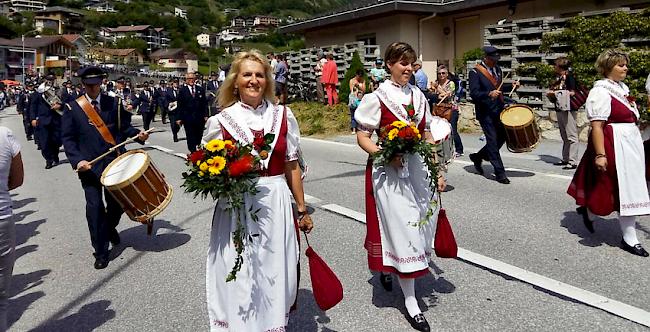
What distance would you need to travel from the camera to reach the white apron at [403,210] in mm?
3803

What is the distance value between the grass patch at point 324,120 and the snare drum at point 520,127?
8658mm

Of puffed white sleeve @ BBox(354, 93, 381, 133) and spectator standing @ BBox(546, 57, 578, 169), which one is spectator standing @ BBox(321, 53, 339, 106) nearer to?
spectator standing @ BBox(546, 57, 578, 169)

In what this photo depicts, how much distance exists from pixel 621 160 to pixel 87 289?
517 centimetres

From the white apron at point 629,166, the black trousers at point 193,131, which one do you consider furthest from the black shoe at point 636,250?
the black trousers at point 193,131

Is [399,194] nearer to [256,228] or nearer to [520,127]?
[256,228]

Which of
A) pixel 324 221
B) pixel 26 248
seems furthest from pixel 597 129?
pixel 26 248

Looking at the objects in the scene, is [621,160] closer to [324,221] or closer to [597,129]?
[597,129]

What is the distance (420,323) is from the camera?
3758 millimetres

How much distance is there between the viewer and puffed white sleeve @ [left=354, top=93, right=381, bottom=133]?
13.1 ft

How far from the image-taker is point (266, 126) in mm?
3176

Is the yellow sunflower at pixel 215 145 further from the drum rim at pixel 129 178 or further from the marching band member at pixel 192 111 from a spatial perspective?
the marching band member at pixel 192 111

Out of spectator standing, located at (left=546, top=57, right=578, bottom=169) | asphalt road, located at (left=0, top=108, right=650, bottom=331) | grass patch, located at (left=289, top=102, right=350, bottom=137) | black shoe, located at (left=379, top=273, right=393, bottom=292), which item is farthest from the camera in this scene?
grass patch, located at (left=289, top=102, right=350, bottom=137)

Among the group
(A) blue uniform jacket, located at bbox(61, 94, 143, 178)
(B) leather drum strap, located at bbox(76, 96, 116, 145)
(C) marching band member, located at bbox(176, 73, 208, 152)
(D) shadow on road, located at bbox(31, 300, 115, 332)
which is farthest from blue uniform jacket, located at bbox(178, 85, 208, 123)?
(D) shadow on road, located at bbox(31, 300, 115, 332)

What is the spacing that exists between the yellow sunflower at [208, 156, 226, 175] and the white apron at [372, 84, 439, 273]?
138cm
